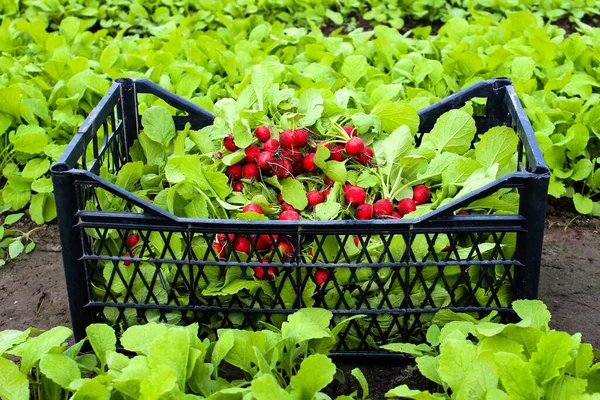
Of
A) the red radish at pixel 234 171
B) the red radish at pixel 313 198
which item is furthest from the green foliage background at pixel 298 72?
the red radish at pixel 313 198

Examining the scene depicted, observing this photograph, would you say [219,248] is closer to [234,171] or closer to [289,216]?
[289,216]

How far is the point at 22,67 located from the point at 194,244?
1.99 metres

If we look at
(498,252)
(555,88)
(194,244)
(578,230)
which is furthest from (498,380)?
(555,88)

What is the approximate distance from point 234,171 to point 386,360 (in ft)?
2.17

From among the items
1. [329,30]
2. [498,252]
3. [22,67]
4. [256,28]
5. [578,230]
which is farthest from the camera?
[329,30]

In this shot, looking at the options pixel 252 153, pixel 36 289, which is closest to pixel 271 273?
pixel 252 153

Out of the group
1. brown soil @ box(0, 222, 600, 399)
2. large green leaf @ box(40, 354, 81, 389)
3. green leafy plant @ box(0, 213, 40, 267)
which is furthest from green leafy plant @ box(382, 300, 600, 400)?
green leafy plant @ box(0, 213, 40, 267)

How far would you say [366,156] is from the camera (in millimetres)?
2248

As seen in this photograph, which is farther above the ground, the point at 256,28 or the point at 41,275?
the point at 256,28

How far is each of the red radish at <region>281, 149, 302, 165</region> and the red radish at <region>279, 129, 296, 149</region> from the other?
0.6 inches

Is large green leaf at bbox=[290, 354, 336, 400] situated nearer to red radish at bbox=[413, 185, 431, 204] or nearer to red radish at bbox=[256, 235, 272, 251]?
red radish at bbox=[256, 235, 272, 251]

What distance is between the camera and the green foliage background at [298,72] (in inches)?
119

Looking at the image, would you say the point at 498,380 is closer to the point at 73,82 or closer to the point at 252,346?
the point at 252,346

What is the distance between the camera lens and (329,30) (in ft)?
17.4
